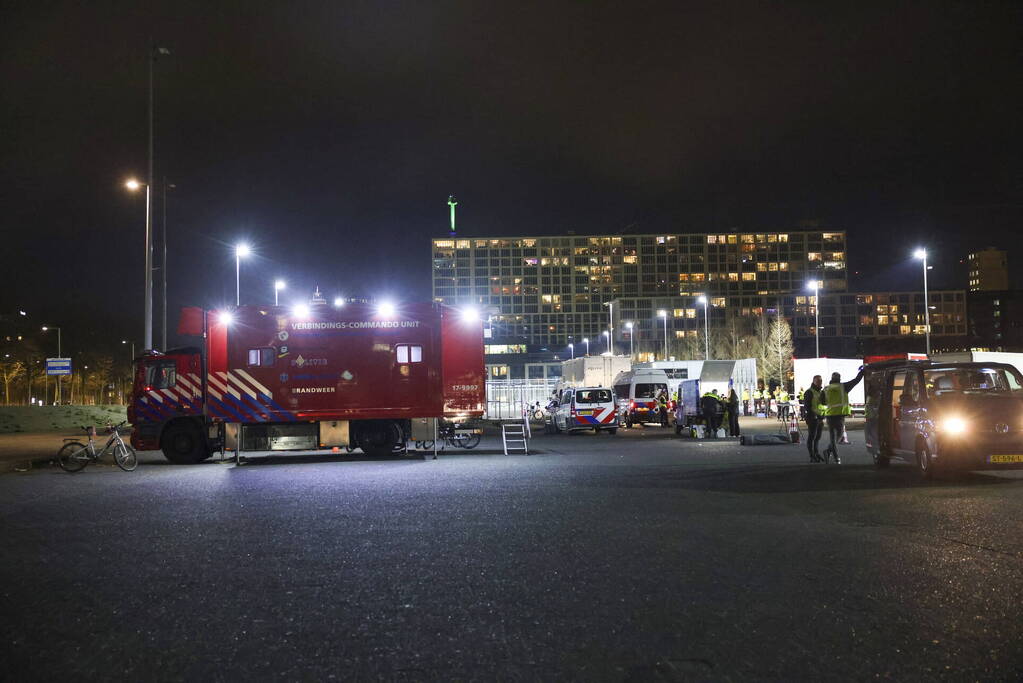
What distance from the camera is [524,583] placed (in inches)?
256

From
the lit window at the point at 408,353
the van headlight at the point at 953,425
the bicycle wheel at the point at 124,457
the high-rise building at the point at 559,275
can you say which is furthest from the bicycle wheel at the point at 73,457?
the high-rise building at the point at 559,275

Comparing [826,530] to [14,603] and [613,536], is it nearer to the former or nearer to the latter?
[613,536]

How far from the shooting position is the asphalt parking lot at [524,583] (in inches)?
183

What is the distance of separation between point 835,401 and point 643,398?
21627 millimetres

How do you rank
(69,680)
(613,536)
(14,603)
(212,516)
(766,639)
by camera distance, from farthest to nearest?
(212,516) → (613,536) → (14,603) → (766,639) → (69,680)

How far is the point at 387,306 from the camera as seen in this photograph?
21.7 metres

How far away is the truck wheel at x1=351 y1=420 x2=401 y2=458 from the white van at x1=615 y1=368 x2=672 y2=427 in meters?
18.8

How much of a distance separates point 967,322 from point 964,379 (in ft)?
600

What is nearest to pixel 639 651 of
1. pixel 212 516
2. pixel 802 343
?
pixel 212 516

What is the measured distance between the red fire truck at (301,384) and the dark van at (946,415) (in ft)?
31.9

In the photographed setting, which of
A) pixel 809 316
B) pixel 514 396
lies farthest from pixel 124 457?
pixel 809 316

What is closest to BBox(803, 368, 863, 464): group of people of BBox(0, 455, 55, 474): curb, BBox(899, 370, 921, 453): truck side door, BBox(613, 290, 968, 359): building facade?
BBox(899, 370, 921, 453): truck side door

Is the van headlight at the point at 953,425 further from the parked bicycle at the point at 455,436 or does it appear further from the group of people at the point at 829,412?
the parked bicycle at the point at 455,436

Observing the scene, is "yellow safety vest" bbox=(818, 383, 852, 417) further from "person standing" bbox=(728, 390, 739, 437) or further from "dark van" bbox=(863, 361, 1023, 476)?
"person standing" bbox=(728, 390, 739, 437)
